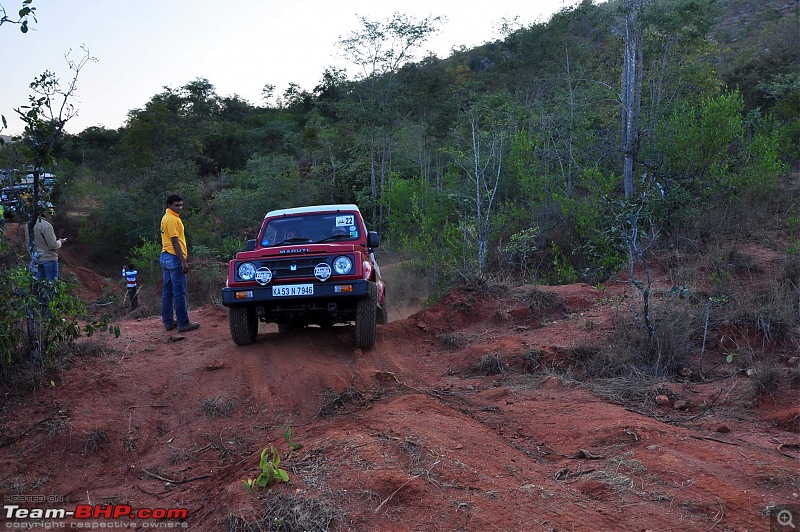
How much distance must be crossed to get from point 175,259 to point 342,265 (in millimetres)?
2699

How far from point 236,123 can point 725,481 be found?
136 feet

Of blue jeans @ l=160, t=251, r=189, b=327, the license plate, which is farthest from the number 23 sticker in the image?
blue jeans @ l=160, t=251, r=189, b=327

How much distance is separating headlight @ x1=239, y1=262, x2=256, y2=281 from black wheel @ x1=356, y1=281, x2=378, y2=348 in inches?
48.8

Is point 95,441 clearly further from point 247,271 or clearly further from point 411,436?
point 247,271

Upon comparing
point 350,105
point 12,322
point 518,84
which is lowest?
point 12,322

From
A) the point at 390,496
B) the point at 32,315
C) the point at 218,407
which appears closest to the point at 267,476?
the point at 390,496

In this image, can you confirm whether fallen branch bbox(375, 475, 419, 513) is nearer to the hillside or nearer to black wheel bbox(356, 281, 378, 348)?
the hillside

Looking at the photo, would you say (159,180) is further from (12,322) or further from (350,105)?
(12,322)

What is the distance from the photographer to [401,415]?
500 cm

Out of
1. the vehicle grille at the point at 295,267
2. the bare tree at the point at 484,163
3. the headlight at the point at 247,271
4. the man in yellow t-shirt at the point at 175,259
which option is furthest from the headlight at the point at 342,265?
the bare tree at the point at 484,163

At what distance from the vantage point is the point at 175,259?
27.0ft

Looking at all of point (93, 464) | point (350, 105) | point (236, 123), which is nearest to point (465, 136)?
point (350, 105)

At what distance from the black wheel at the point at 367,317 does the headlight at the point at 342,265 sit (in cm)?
29

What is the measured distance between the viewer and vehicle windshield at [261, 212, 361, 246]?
8008 millimetres
